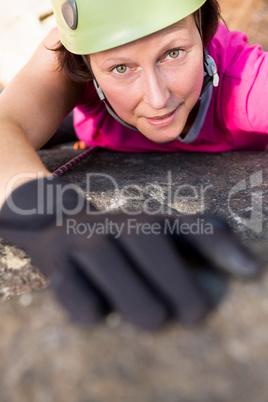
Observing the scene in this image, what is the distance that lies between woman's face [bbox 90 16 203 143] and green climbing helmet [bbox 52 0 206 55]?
0.02 meters

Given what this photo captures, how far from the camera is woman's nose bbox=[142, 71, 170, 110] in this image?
3.36ft

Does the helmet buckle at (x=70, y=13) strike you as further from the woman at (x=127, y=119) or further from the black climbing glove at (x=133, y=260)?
the black climbing glove at (x=133, y=260)

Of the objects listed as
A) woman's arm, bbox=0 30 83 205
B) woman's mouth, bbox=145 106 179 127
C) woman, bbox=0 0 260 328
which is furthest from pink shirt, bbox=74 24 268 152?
woman's mouth, bbox=145 106 179 127

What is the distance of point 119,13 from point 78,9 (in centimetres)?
11

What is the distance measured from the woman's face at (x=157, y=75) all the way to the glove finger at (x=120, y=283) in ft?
1.60

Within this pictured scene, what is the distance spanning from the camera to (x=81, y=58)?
124cm

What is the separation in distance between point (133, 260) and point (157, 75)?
518 millimetres

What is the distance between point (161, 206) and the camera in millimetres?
1070

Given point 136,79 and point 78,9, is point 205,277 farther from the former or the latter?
point 78,9

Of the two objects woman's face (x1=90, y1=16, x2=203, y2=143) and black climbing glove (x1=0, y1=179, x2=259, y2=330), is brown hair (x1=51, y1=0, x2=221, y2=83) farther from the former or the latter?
black climbing glove (x1=0, y1=179, x2=259, y2=330)

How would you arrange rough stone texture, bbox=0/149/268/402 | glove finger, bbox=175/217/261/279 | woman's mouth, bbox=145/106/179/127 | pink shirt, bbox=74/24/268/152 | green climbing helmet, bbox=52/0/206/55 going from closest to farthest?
rough stone texture, bbox=0/149/268/402 → glove finger, bbox=175/217/261/279 → green climbing helmet, bbox=52/0/206/55 → woman's mouth, bbox=145/106/179/127 → pink shirt, bbox=74/24/268/152

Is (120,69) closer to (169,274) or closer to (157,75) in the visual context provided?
(157,75)

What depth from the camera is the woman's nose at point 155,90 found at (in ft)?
3.36

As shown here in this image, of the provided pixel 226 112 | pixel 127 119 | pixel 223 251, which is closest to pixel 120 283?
pixel 223 251
